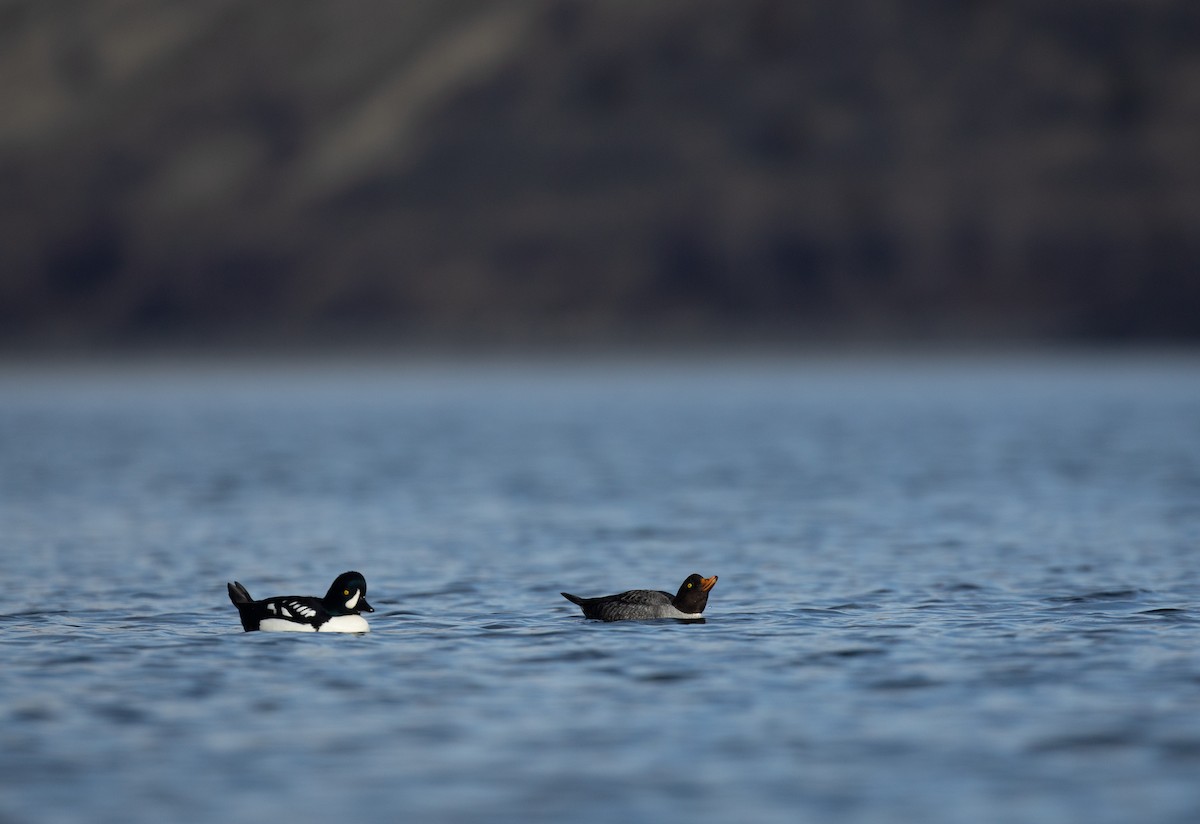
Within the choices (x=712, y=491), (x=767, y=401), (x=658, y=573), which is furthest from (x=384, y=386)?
(x=658, y=573)

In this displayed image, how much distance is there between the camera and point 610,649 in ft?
70.2

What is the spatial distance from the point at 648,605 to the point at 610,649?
175cm

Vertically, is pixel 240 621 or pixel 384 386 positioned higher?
pixel 384 386

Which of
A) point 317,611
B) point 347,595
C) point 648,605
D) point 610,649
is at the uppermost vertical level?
point 347,595

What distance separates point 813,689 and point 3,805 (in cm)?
740

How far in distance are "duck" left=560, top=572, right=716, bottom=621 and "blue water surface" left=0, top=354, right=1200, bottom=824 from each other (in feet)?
0.64

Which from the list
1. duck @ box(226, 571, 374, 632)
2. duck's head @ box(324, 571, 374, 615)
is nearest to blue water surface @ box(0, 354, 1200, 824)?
duck @ box(226, 571, 374, 632)

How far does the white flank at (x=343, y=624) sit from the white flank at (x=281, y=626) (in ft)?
0.54

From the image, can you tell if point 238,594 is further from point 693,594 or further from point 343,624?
point 693,594

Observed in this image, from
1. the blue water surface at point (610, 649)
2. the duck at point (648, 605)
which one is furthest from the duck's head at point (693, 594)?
the blue water surface at point (610, 649)

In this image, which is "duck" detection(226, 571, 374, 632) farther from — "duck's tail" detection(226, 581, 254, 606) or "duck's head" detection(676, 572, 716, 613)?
"duck's head" detection(676, 572, 716, 613)

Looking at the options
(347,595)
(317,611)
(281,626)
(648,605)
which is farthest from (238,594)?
(648,605)

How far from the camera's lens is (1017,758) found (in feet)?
52.3

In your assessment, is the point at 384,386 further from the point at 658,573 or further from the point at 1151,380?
the point at 658,573
